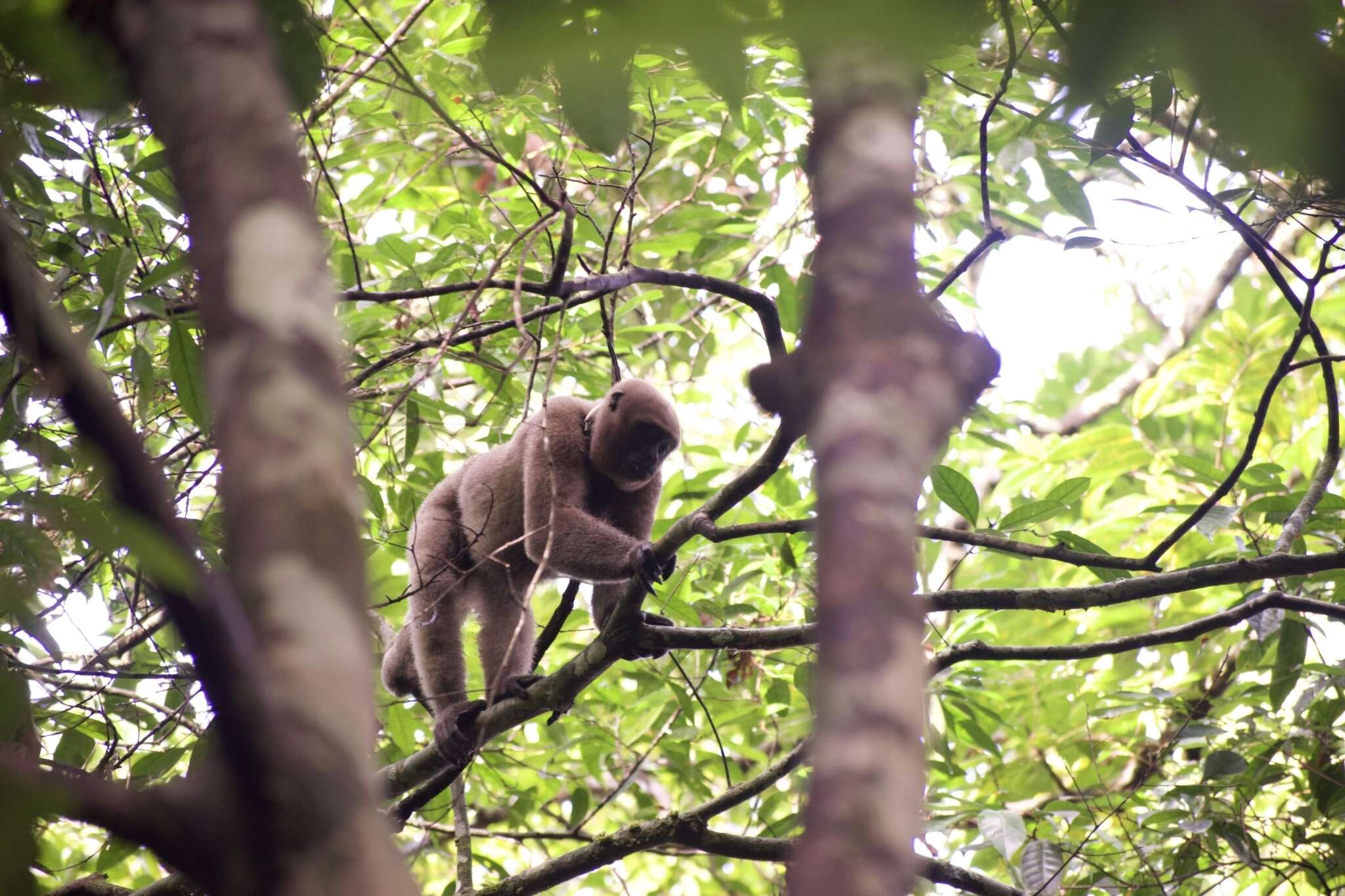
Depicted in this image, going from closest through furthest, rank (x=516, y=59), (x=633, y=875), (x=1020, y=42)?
(x=516, y=59) < (x=1020, y=42) < (x=633, y=875)

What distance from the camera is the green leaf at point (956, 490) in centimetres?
431

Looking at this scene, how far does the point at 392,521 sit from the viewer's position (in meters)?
7.32

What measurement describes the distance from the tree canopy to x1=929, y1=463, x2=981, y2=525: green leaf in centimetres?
2

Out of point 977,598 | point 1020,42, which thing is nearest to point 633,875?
point 977,598

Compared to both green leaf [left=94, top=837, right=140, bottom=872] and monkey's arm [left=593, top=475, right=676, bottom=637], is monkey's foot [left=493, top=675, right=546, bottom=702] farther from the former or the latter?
green leaf [left=94, top=837, right=140, bottom=872]

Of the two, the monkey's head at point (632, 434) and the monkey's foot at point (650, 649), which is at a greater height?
the monkey's head at point (632, 434)

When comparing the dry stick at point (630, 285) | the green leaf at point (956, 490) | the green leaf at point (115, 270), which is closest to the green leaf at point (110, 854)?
the green leaf at point (115, 270)

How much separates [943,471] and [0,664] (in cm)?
326

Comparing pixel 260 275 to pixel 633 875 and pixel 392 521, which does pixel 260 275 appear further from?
pixel 633 875

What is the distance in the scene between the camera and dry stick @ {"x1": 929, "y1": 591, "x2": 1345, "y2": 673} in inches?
146

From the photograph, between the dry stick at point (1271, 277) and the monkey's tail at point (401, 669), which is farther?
the monkey's tail at point (401, 669)

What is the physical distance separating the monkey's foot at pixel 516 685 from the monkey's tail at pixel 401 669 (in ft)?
4.86

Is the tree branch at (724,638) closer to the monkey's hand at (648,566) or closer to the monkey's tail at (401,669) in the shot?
the monkey's hand at (648,566)

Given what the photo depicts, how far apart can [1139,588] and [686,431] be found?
6.62 metres
